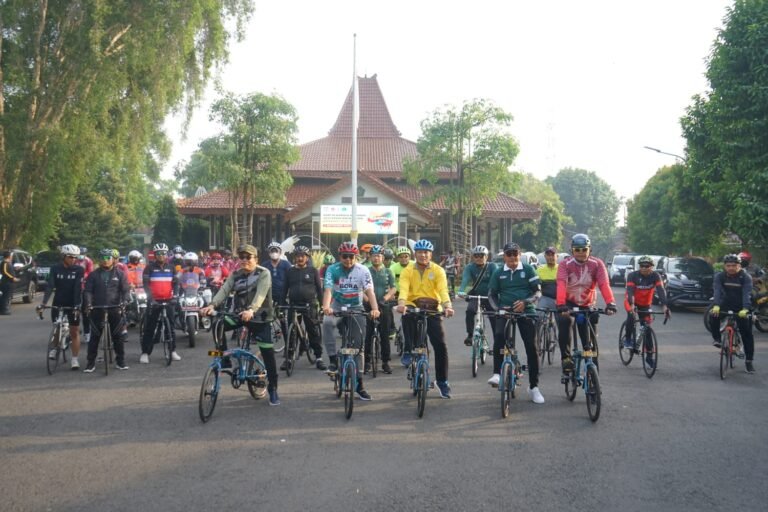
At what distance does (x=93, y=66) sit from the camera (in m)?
23.8

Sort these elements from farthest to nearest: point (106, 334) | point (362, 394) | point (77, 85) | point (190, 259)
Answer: point (77, 85) < point (190, 259) < point (106, 334) < point (362, 394)

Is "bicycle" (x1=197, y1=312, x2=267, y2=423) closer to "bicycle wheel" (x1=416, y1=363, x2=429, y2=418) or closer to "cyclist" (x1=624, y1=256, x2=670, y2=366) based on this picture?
"bicycle wheel" (x1=416, y1=363, x2=429, y2=418)

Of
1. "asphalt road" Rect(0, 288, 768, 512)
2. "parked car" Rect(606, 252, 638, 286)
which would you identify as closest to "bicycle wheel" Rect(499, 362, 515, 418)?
"asphalt road" Rect(0, 288, 768, 512)

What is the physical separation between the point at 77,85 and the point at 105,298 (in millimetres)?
17168

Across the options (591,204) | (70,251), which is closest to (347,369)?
(70,251)

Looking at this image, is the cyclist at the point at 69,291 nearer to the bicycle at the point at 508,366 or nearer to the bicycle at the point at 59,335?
the bicycle at the point at 59,335

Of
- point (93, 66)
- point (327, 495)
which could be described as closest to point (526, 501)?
point (327, 495)

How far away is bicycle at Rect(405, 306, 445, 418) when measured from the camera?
23.8 feet

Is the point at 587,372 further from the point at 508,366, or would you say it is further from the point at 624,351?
the point at 624,351

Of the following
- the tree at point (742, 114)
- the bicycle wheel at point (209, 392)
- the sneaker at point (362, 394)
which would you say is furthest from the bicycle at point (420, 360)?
the tree at point (742, 114)

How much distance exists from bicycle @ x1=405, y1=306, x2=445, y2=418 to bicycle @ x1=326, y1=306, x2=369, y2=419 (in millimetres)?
608

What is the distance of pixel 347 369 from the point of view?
7.30 metres

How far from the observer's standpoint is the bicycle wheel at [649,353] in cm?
984

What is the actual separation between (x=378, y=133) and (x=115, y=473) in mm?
46308
